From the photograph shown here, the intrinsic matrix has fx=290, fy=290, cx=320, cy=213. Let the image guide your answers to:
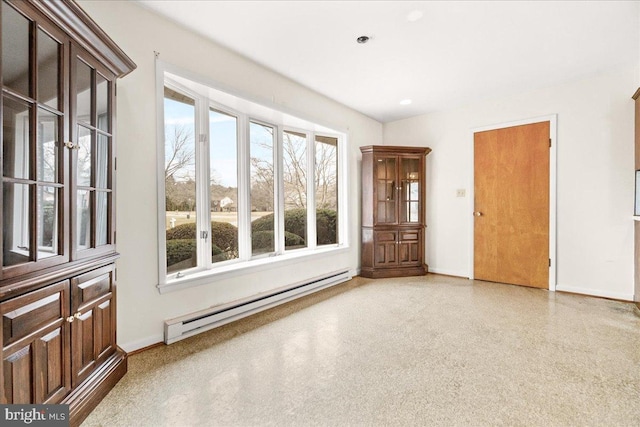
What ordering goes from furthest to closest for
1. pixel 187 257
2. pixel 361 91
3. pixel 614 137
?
pixel 361 91 → pixel 614 137 → pixel 187 257

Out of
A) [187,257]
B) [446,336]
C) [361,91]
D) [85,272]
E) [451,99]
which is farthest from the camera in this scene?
[451,99]

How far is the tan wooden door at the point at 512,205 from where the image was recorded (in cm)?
386

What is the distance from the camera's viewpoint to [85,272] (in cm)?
159

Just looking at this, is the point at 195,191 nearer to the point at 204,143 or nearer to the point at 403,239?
the point at 204,143

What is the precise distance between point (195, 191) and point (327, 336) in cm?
184

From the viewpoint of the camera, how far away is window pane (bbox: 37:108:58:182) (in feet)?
4.30

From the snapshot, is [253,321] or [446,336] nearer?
[446,336]

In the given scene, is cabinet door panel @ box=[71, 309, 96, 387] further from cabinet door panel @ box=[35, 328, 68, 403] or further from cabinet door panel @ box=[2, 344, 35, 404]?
cabinet door panel @ box=[2, 344, 35, 404]

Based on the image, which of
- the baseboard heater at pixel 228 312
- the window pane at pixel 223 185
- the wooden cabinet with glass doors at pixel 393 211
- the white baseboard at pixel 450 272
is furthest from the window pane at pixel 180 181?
the white baseboard at pixel 450 272

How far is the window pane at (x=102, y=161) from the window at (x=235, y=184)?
0.55 meters

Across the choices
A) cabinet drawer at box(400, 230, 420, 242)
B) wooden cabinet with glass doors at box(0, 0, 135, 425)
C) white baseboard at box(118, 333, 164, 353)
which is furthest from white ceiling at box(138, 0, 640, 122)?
white baseboard at box(118, 333, 164, 353)

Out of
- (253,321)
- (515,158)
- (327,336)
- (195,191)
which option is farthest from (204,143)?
(515,158)

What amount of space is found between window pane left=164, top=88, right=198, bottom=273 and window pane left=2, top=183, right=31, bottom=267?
132 cm

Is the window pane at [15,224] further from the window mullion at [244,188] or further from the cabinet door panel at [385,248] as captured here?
the cabinet door panel at [385,248]
